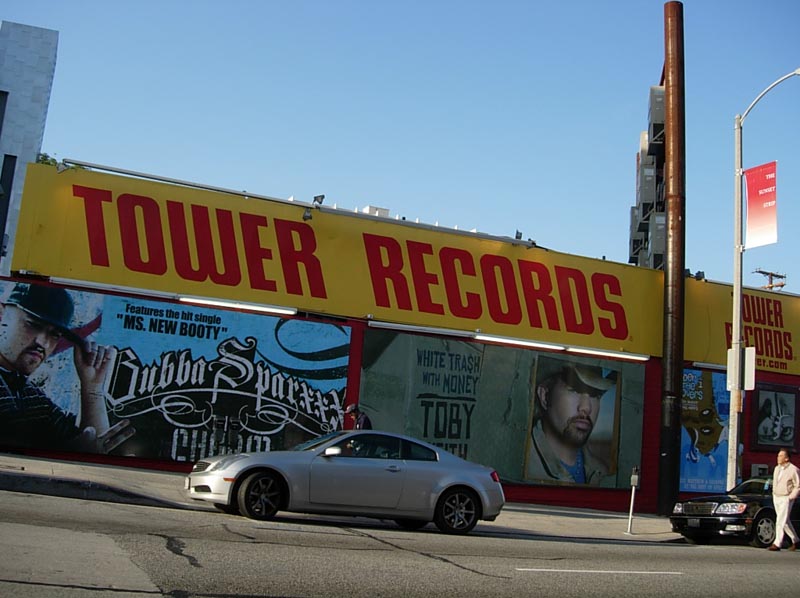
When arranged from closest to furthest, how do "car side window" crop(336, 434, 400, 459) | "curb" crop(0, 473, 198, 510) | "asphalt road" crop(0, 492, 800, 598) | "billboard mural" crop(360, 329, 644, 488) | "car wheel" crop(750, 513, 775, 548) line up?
1. "asphalt road" crop(0, 492, 800, 598)
2. "curb" crop(0, 473, 198, 510)
3. "car side window" crop(336, 434, 400, 459)
4. "car wheel" crop(750, 513, 775, 548)
5. "billboard mural" crop(360, 329, 644, 488)

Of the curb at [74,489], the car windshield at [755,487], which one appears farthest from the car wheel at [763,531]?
the curb at [74,489]

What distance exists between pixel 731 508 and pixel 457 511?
5537 mm

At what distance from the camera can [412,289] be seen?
832 inches

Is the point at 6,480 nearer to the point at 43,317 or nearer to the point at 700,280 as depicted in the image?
the point at 43,317

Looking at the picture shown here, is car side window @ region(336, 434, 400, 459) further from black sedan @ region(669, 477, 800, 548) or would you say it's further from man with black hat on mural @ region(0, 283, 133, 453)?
man with black hat on mural @ region(0, 283, 133, 453)

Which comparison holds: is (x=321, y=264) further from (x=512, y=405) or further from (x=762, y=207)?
(x=762, y=207)

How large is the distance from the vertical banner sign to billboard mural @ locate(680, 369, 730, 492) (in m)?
6.22

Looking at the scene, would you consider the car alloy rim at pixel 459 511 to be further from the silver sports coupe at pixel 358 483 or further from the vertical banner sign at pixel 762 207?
the vertical banner sign at pixel 762 207

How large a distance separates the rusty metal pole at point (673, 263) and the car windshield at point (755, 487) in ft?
14.7

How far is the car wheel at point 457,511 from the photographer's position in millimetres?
13570

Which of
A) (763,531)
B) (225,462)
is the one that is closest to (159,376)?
(225,462)

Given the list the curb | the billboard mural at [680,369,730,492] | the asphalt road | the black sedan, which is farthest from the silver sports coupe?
the billboard mural at [680,369,730,492]

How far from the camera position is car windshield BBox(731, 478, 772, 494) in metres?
16.9

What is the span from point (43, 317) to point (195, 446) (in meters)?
4.01
